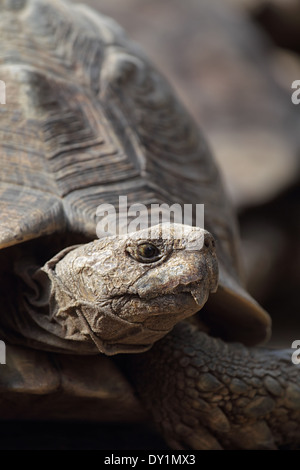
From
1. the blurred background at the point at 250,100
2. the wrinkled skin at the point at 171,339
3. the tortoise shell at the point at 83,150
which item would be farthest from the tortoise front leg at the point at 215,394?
the blurred background at the point at 250,100

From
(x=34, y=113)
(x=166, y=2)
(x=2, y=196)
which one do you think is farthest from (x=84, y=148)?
(x=166, y=2)

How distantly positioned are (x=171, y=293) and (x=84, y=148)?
92 centimetres

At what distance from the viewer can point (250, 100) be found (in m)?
9.01

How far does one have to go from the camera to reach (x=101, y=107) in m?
3.15

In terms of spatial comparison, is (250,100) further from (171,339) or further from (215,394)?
(215,394)

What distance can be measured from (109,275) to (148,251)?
0.15 m

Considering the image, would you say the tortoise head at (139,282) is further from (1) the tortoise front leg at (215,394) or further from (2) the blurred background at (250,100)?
(2) the blurred background at (250,100)

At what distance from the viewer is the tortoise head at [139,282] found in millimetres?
2266

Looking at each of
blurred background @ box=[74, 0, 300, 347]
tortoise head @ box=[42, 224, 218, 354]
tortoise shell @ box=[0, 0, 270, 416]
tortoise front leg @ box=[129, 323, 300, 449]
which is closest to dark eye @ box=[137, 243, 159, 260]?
tortoise head @ box=[42, 224, 218, 354]

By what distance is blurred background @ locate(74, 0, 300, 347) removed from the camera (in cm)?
788

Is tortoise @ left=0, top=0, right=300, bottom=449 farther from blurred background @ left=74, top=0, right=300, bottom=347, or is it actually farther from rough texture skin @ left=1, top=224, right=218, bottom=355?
blurred background @ left=74, top=0, right=300, bottom=347

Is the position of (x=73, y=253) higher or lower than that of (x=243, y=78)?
higher

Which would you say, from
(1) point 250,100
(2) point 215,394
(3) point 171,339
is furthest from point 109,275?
(1) point 250,100
